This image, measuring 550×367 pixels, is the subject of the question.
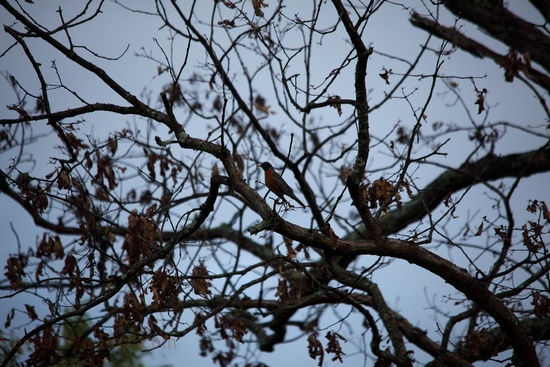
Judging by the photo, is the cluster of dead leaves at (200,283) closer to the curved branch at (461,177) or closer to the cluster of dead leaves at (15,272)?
the cluster of dead leaves at (15,272)

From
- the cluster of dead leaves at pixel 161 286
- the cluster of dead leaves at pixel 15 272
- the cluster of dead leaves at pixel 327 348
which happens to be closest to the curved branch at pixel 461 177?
the cluster of dead leaves at pixel 327 348

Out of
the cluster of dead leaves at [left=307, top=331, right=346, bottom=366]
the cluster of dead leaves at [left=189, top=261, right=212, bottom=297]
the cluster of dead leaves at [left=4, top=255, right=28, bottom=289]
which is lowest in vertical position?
the cluster of dead leaves at [left=307, top=331, right=346, bottom=366]

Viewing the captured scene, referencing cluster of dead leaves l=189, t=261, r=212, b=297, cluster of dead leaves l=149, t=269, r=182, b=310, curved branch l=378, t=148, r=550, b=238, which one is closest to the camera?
cluster of dead leaves l=149, t=269, r=182, b=310

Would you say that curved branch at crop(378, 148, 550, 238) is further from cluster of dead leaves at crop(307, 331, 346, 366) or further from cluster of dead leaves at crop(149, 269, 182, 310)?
cluster of dead leaves at crop(149, 269, 182, 310)


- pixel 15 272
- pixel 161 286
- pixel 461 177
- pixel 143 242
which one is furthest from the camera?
pixel 461 177

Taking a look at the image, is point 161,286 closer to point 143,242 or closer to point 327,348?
point 143,242

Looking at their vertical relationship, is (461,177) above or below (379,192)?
above

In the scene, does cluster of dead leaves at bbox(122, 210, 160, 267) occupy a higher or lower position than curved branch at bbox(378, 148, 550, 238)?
lower

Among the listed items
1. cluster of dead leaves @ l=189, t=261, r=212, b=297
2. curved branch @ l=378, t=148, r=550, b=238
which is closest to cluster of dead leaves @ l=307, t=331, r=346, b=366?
cluster of dead leaves @ l=189, t=261, r=212, b=297

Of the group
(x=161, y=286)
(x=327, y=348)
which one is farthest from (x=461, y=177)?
(x=161, y=286)

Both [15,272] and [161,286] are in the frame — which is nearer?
[161,286]

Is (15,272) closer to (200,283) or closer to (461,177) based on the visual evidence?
(200,283)

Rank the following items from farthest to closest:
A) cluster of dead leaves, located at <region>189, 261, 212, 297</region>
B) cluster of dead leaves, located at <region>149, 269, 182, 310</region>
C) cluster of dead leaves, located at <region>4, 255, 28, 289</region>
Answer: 1. cluster of dead leaves, located at <region>4, 255, 28, 289</region>
2. cluster of dead leaves, located at <region>189, 261, 212, 297</region>
3. cluster of dead leaves, located at <region>149, 269, 182, 310</region>

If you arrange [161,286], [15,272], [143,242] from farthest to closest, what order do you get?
[15,272] → [143,242] → [161,286]
